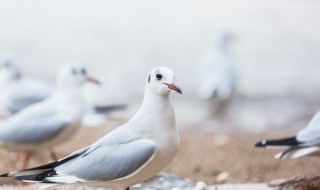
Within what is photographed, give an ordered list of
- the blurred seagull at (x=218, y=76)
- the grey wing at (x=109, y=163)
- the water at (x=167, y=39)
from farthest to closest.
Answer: the water at (x=167, y=39) < the blurred seagull at (x=218, y=76) < the grey wing at (x=109, y=163)

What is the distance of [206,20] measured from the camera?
11.4 meters

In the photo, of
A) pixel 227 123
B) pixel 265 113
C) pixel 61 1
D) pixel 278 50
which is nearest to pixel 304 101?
pixel 265 113

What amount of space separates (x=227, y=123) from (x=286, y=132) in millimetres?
732

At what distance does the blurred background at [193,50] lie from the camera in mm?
6914

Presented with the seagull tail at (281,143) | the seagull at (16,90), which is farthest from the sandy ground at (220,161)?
the seagull tail at (281,143)

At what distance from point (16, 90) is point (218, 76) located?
194 centimetres

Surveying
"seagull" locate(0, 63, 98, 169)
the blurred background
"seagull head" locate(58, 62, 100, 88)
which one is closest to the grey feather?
"seagull" locate(0, 63, 98, 169)

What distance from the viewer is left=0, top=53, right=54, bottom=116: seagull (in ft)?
18.6

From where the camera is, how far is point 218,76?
6910 millimetres

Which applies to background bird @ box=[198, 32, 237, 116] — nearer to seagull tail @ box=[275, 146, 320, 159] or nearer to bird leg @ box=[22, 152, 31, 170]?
bird leg @ box=[22, 152, 31, 170]

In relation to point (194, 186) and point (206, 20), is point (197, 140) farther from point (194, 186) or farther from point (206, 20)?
point (206, 20)

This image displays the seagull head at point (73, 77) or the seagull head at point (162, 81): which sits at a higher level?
the seagull head at point (73, 77)

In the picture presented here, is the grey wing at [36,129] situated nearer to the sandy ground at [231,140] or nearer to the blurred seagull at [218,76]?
the sandy ground at [231,140]

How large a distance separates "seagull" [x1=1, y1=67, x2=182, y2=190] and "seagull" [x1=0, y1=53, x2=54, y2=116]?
2683mm
